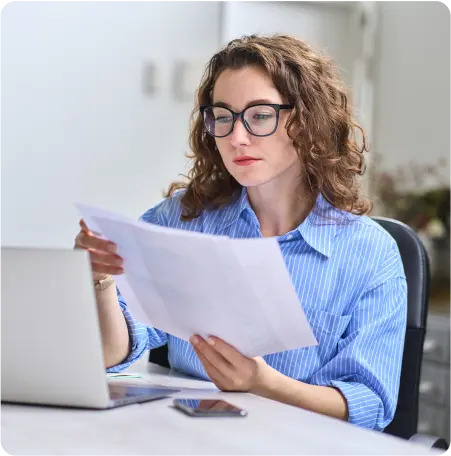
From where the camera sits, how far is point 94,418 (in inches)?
43.8

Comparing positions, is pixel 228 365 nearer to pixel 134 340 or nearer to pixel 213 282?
pixel 213 282

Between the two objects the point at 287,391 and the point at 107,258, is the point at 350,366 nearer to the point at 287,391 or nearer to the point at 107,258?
the point at 287,391

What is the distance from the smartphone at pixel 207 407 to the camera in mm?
1144

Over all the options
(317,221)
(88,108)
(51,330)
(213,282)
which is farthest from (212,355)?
(88,108)

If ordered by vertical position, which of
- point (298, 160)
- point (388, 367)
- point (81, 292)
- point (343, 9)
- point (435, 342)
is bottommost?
point (435, 342)

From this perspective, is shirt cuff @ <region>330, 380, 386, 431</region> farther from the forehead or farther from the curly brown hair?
the forehead

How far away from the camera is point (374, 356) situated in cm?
152

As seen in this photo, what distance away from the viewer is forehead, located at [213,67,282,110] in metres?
1.59

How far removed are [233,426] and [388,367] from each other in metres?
0.52

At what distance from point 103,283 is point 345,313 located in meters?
0.46

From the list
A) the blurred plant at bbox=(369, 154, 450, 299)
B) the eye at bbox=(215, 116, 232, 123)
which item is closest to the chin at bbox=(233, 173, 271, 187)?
the eye at bbox=(215, 116, 232, 123)

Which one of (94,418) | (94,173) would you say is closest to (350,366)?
(94,418)

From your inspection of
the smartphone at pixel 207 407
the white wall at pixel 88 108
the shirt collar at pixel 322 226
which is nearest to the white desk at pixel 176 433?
the smartphone at pixel 207 407

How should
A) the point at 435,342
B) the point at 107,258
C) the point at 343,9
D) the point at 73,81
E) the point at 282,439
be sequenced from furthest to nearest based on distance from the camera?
1. the point at 343,9
2. the point at 73,81
3. the point at 435,342
4. the point at 107,258
5. the point at 282,439
